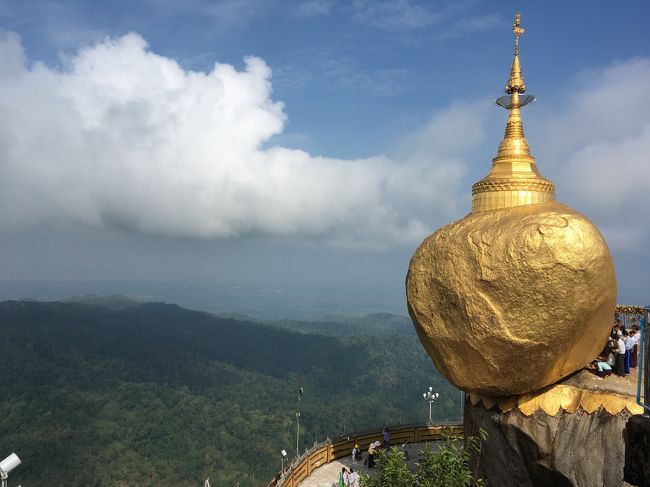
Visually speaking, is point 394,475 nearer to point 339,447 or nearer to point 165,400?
point 339,447

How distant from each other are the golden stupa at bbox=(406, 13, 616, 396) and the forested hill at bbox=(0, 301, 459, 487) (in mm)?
17566

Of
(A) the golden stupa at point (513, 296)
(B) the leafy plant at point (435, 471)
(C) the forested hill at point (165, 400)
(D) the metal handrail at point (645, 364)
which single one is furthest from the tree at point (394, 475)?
(C) the forested hill at point (165, 400)

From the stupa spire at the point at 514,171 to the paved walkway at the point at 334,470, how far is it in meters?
11.1

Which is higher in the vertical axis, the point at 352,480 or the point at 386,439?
the point at 386,439

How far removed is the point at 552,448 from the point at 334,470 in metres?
9.70

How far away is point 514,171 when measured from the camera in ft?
49.4

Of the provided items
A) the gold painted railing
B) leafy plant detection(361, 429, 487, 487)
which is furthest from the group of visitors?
the gold painted railing

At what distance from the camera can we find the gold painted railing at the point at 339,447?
1747 centimetres

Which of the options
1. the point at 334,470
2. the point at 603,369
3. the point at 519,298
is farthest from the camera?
the point at 334,470

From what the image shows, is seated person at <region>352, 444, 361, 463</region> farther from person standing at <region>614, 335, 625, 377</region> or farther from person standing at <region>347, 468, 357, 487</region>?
person standing at <region>614, 335, 625, 377</region>

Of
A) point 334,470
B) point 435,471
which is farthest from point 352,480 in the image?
point 435,471

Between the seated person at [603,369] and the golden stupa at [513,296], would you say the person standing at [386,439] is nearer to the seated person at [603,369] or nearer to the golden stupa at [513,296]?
the golden stupa at [513,296]

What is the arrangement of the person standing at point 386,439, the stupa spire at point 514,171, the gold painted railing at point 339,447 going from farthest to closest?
1. the person standing at point 386,439
2. the gold painted railing at point 339,447
3. the stupa spire at point 514,171

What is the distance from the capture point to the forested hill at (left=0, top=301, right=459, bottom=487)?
76938 mm
